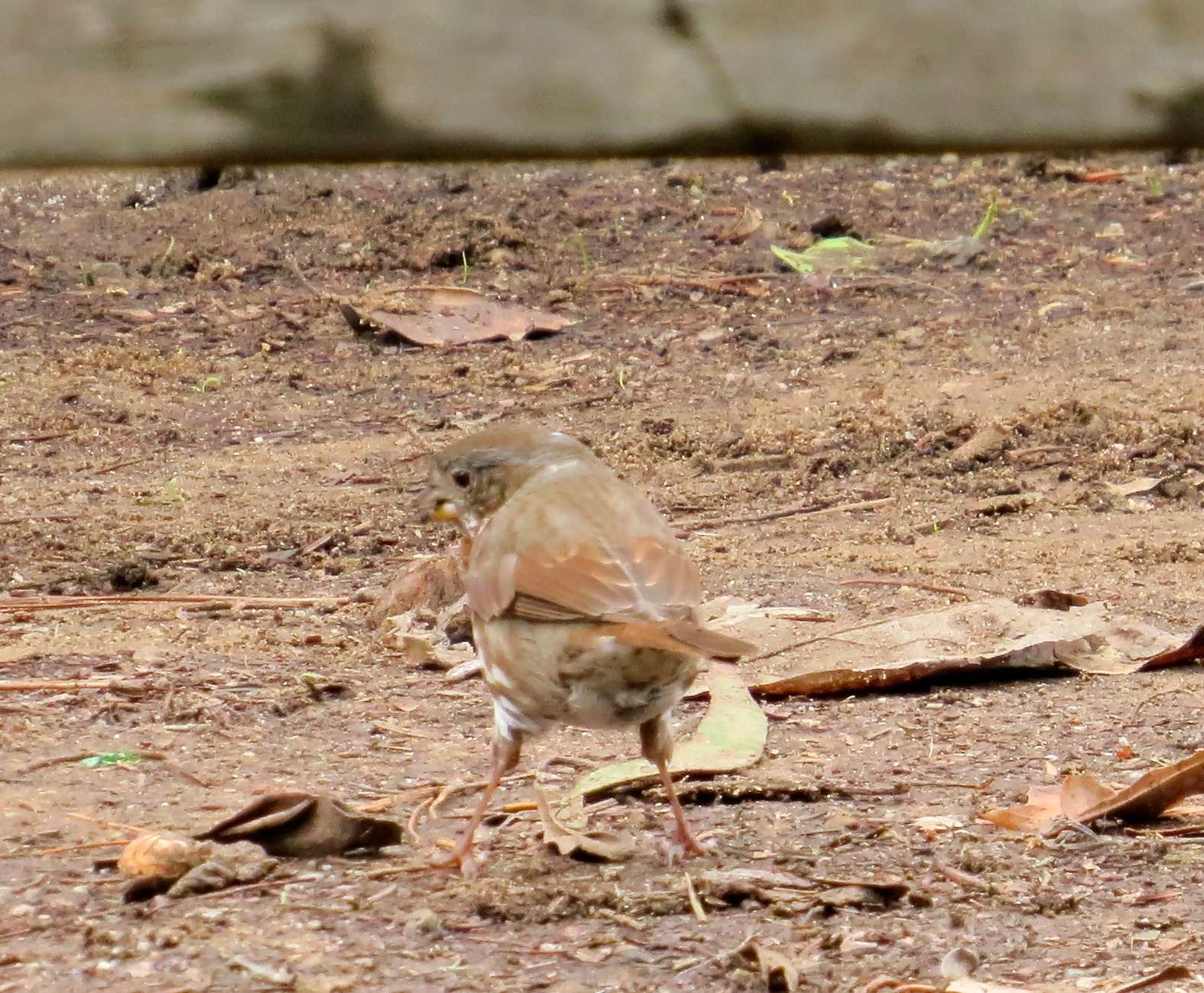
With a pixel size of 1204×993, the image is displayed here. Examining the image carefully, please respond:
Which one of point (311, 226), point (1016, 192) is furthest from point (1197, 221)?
point (311, 226)

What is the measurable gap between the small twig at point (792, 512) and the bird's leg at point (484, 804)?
2.93 metres

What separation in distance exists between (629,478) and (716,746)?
3.17 metres

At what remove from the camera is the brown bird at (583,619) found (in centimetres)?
367

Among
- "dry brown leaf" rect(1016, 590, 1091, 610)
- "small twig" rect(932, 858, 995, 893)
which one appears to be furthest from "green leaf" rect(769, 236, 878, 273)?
"small twig" rect(932, 858, 995, 893)

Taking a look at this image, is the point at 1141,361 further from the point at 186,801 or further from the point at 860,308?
the point at 186,801

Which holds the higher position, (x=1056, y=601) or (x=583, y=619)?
(x=583, y=619)

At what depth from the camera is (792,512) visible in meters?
7.21

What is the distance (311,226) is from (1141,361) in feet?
16.3

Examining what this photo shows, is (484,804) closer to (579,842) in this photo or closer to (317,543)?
(579,842)

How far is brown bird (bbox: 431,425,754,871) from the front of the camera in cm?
367

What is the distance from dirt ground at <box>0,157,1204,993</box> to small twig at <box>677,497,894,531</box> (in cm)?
7

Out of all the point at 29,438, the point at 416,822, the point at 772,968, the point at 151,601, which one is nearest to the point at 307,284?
the point at 29,438

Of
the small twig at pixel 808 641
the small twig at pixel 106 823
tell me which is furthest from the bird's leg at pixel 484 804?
A: the small twig at pixel 808 641

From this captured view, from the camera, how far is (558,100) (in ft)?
4.46
